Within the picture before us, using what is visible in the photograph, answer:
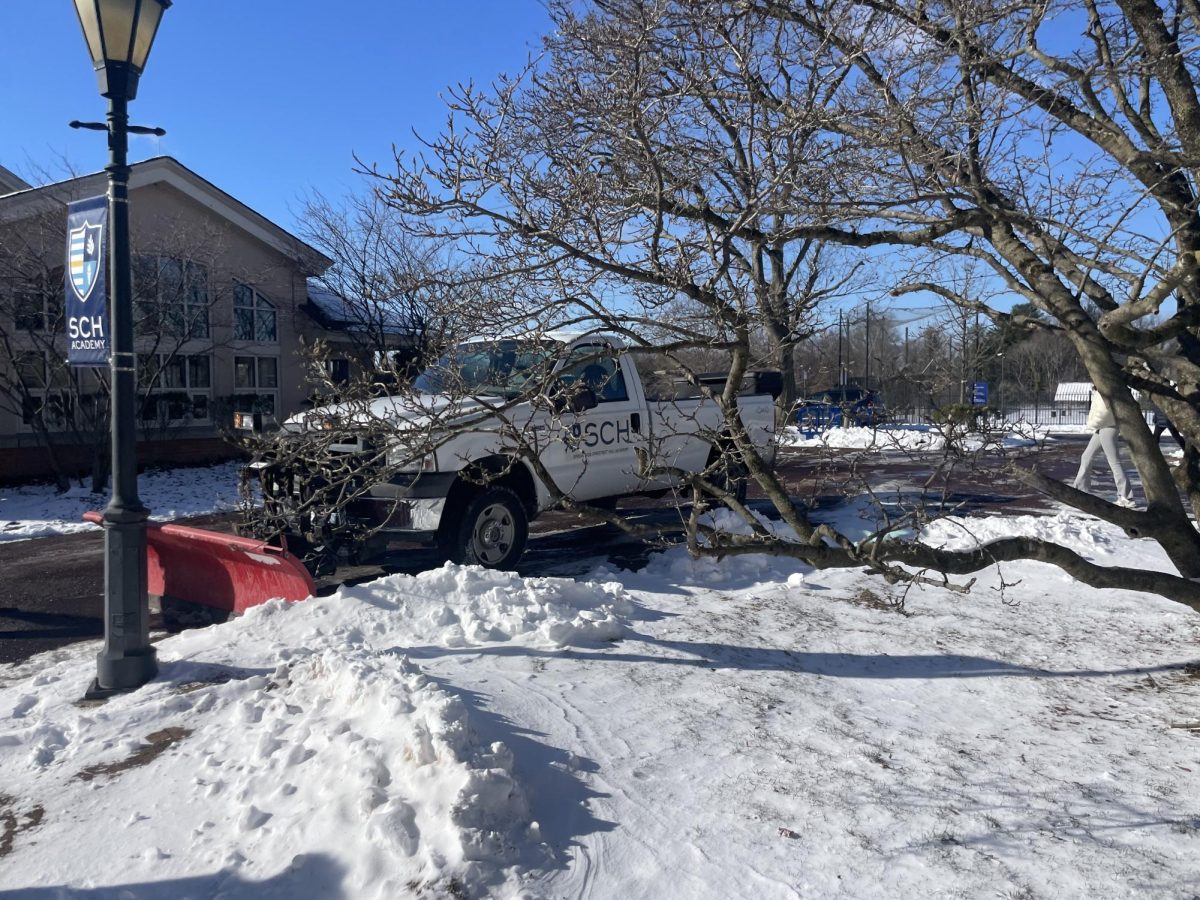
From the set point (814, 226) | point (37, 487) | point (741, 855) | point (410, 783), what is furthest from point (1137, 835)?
point (37, 487)

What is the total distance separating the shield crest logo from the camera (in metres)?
5.62

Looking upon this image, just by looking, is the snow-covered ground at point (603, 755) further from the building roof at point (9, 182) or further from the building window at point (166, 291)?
the building roof at point (9, 182)

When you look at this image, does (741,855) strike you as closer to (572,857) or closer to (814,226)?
(572,857)

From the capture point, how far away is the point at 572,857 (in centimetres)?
351

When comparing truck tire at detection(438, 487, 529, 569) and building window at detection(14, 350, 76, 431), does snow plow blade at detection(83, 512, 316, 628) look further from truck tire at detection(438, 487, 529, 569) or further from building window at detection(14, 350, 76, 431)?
building window at detection(14, 350, 76, 431)

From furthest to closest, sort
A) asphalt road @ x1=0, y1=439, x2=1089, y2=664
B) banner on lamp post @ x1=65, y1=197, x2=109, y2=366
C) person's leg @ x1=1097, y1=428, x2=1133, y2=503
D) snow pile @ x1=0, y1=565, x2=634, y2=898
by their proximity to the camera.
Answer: person's leg @ x1=1097, y1=428, x2=1133, y2=503 → asphalt road @ x1=0, y1=439, x2=1089, y2=664 → banner on lamp post @ x1=65, y1=197, x2=109, y2=366 → snow pile @ x1=0, y1=565, x2=634, y2=898

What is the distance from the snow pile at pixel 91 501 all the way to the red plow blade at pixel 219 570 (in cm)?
370

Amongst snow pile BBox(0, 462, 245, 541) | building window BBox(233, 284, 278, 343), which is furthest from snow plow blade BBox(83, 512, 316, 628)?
building window BBox(233, 284, 278, 343)

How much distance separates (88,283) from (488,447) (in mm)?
3099

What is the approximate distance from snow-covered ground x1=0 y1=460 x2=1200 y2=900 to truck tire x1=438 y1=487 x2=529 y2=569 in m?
0.87

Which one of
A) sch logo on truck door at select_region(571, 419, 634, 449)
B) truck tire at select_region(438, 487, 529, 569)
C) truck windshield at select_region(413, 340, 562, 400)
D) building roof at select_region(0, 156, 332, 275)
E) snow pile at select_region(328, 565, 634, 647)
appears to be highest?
building roof at select_region(0, 156, 332, 275)

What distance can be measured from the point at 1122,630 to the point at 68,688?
21.7 ft

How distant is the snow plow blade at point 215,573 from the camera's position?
Result: 6500 millimetres

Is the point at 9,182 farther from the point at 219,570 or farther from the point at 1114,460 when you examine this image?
the point at 1114,460
